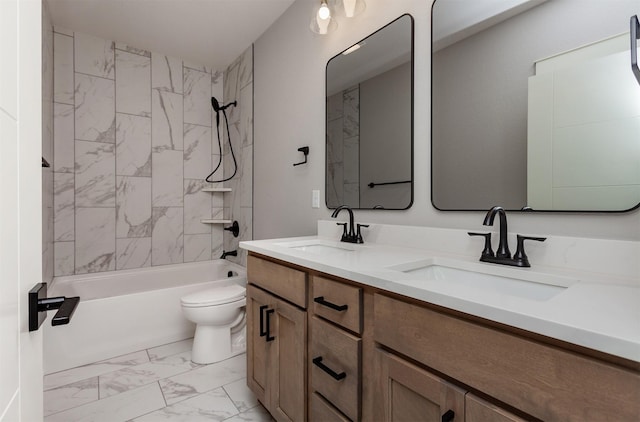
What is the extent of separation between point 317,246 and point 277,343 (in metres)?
0.56

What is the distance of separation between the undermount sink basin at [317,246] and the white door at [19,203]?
108 centimetres

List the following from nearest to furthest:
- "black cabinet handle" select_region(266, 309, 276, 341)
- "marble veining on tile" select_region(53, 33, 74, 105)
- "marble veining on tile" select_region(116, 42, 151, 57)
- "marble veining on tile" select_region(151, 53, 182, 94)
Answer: "black cabinet handle" select_region(266, 309, 276, 341)
"marble veining on tile" select_region(53, 33, 74, 105)
"marble veining on tile" select_region(116, 42, 151, 57)
"marble veining on tile" select_region(151, 53, 182, 94)

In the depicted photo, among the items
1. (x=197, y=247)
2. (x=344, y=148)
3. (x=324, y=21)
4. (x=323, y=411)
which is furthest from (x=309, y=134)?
(x=197, y=247)

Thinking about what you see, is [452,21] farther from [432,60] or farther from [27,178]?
[27,178]

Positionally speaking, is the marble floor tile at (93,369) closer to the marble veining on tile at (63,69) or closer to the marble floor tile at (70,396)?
the marble floor tile at (70,396)

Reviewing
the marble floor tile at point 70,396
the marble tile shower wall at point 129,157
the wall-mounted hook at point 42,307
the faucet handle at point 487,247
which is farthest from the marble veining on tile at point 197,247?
the faucet handle at point 487,247

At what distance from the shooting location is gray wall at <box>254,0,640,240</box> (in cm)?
111

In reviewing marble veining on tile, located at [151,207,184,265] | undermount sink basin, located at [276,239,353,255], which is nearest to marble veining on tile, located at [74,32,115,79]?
marble veining on tile, located at [151,207,184,265]

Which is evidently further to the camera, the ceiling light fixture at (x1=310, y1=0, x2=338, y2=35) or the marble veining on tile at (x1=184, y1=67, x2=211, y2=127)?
the marble veining on tile at (x1=184, y1=67, x2=211, y2=127)

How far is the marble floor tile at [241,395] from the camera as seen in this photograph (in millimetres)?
1690

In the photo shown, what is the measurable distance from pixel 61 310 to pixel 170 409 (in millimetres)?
1437

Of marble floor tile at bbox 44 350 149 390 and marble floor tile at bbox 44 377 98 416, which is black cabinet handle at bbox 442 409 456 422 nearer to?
marble floor tile at bbox 44 377 98 416

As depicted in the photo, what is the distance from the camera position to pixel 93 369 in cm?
206

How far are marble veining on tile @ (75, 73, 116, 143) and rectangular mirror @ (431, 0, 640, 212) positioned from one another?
2.85 metres
